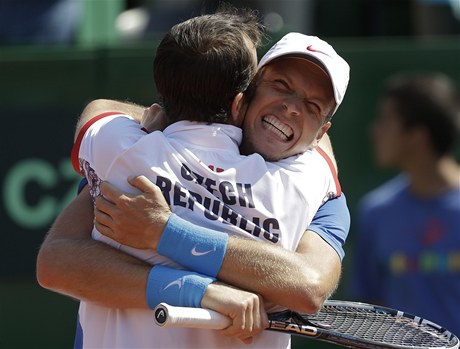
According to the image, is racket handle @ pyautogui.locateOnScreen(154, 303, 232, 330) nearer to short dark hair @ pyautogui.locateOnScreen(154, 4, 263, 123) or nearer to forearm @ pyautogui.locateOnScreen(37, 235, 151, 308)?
forearm @ pyautogui.locateOnScreen(37, 235, 151, 308)

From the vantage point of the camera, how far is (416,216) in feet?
21.2

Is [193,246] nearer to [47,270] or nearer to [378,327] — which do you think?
[47,270]

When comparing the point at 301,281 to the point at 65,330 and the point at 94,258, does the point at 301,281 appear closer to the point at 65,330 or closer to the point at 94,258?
the point at 94,258

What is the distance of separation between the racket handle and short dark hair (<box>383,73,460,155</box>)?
404 centimetres

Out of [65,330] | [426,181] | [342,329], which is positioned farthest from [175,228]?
[65,330]

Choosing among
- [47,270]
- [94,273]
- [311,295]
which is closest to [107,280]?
[94,273]

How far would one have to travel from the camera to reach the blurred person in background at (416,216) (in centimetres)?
633

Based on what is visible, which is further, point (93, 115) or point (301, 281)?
point (93, 115)

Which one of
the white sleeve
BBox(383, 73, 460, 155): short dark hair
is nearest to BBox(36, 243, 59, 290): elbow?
the white sleeve

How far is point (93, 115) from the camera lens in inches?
125

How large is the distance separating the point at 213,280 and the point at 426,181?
382 centimetres

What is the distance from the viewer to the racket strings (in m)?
3.06

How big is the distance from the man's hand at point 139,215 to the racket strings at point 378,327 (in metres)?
0.56

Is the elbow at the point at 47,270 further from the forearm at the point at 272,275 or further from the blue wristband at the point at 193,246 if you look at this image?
the forearm at the point at 272,275
